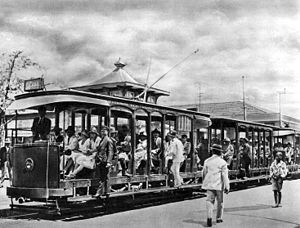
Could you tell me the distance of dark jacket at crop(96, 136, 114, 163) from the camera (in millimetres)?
9273

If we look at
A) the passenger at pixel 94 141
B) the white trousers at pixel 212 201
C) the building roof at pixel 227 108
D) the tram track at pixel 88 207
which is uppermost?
the building roof at pixel 227 108

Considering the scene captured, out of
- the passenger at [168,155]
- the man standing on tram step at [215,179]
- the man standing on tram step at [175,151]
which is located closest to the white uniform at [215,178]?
the man standing on tram step at [215,179]

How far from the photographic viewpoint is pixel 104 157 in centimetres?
927

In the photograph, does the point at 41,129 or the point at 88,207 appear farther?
the point at 88,207

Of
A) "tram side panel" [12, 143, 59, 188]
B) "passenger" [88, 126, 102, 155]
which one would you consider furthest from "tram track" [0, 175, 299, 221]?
"passenger" [88, 126, 102, 155]

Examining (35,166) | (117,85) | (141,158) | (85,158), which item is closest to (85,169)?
(85,158)

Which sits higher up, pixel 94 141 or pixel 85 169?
pixel 94 141

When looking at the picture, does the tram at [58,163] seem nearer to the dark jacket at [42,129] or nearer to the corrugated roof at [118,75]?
the dark jacket at [42,129]

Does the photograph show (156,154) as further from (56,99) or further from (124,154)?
(56,99)

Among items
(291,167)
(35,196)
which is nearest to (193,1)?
(35,196)

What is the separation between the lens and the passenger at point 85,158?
360 inches

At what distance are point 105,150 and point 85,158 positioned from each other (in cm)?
45

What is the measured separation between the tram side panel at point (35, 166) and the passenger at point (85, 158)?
0.64 metres

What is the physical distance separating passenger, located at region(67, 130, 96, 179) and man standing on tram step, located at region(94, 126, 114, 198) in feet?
0.47
